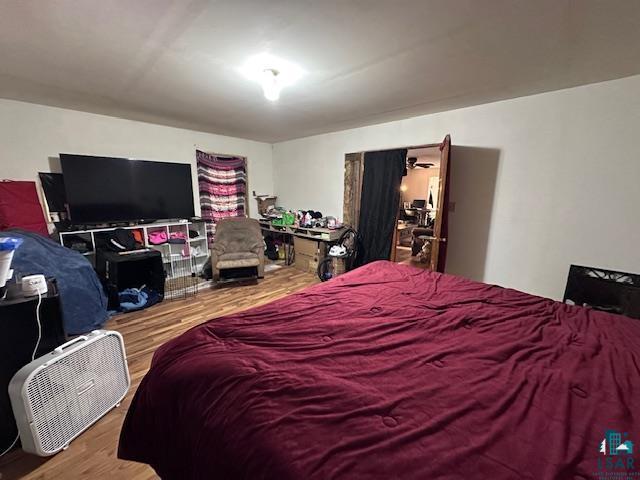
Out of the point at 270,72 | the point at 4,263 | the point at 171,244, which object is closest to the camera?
the point at 4,263

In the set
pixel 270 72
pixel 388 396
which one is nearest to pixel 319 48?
pixel 270 72

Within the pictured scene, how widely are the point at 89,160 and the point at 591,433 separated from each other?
4629 mm

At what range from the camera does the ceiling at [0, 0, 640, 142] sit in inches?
53.7

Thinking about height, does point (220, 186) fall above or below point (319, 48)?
below

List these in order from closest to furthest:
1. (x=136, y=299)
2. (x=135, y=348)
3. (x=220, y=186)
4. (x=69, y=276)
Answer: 1. (x=135, y=348)
2. (x=69, y=276)
3. (x=136, y=299)
4. (x=220, y=186)

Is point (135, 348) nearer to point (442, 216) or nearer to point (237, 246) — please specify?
point (237, 246)

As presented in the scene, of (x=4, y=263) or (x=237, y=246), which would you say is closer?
(x=4, y=263)

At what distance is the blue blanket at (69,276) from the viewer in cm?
229

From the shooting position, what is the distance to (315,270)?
14.1 feet

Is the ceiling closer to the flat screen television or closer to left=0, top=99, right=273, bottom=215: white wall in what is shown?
left=0, top=99, right=273, bottom=215: white wall

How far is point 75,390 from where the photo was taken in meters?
1.49

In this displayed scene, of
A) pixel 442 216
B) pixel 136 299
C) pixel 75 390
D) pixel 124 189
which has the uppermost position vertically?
pixel 124 189

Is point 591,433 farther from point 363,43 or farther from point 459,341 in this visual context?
point 363,43

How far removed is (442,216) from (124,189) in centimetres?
404
